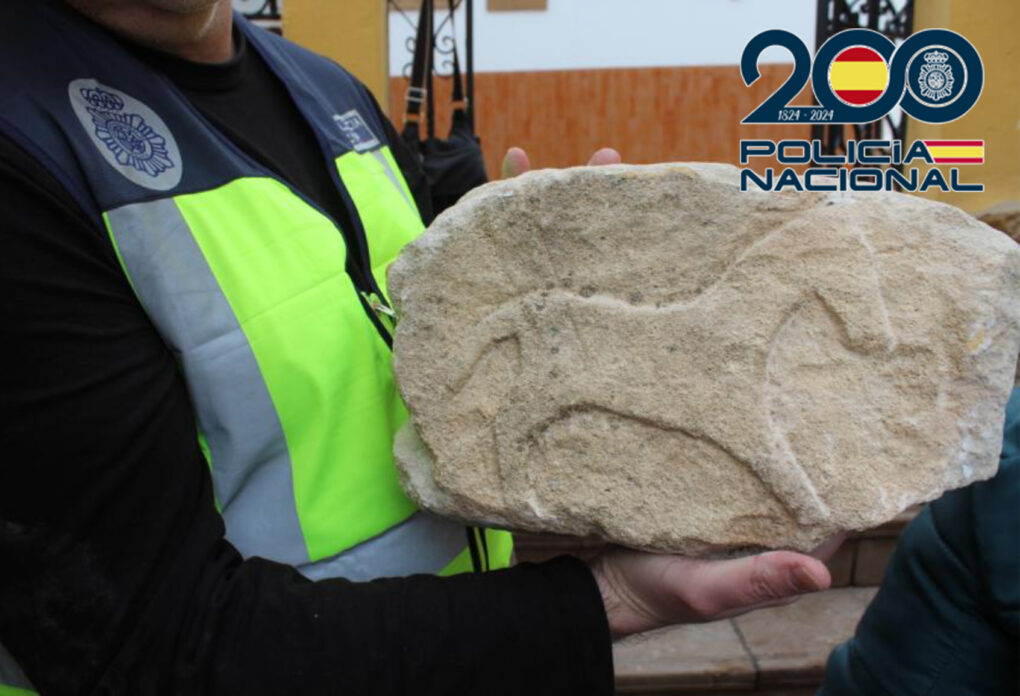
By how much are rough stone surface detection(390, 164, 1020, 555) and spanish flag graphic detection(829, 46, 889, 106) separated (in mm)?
531

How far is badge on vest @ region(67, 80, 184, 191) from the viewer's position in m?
0.82

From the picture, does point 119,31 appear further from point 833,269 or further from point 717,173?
point 833,269

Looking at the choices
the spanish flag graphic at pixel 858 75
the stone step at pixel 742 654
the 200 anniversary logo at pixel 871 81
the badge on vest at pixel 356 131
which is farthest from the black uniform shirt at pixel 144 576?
the stone step at pixel 742 654

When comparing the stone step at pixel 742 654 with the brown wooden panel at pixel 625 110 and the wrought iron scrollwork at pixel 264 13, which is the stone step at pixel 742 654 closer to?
the brown wooden panel at pixel 625 110

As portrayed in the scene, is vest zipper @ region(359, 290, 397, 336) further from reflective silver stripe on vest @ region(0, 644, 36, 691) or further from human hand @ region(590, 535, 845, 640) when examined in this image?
reflective silver stripe on vest @ region(0, 644, 36, 691)

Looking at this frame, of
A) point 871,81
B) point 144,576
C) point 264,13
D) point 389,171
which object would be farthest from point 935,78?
point 264,13

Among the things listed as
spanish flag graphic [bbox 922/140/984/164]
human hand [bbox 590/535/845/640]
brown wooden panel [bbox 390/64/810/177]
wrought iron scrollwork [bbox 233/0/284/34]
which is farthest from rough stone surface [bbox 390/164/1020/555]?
brown wooden panel [bbox 390/64/810/177]

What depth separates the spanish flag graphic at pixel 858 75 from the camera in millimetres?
1473

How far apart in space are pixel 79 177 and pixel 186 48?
251mm

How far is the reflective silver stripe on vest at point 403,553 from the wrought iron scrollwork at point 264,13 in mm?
3054

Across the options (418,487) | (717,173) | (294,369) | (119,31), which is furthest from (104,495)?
(717,173)

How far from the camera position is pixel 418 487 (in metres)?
1.01

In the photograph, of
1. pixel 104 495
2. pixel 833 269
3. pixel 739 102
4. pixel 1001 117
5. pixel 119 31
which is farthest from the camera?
pixel 739 102

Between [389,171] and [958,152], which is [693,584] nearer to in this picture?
[389,171]
